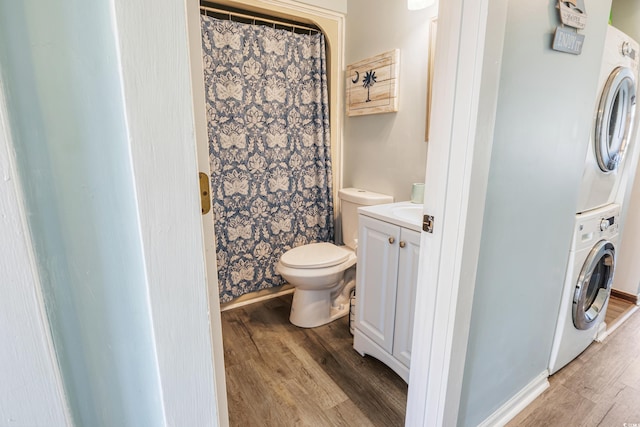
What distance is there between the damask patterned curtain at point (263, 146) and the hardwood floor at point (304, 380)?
1.77ft

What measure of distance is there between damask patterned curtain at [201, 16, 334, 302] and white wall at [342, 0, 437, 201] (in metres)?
0.24

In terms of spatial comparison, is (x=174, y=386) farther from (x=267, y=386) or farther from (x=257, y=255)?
(x=257, y=255)

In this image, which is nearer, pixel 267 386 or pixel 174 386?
pixel 174 386

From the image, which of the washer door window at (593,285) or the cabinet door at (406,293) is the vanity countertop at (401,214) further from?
the washer door window at (593,285)

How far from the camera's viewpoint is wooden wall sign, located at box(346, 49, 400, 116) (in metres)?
1.94

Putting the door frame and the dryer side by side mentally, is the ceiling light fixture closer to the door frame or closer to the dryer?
the door frame

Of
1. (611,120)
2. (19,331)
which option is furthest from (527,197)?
(19,331)

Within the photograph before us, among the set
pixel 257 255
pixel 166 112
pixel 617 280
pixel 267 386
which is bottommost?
pixel 267 386

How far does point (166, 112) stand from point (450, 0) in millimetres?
815

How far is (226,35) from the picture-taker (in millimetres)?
1962

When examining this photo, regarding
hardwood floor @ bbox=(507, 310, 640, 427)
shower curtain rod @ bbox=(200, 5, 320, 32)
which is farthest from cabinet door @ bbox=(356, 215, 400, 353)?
shower curtain rod @ bbox=(200, 5, 320, 32)

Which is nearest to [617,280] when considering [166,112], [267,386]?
[267,386]

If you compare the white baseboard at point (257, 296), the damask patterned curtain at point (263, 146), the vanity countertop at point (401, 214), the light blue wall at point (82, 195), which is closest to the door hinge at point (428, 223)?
the vanity countertop at point (401, 214)

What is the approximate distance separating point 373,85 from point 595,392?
201 centimetres
